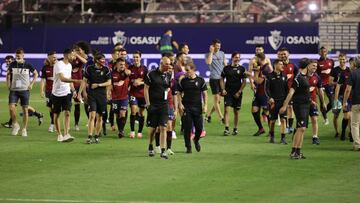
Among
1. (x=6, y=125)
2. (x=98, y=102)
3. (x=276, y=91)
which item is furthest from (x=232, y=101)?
(x=6, y=125)

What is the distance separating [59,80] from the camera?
24.7 m

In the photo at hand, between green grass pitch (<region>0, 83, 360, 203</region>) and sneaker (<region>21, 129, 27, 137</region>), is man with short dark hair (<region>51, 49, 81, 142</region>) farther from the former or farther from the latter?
sneaker (<region>21, 129, 27, 137</region>)

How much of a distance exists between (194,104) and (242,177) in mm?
3964

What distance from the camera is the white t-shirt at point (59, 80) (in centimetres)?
2467

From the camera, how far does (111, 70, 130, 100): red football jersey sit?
2611 centimetres

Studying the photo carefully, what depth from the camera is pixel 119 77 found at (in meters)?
26.2

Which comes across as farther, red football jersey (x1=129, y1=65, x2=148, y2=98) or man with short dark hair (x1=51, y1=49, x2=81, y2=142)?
red football jersey (x1=129, y1=65, x2=148, y2=98)

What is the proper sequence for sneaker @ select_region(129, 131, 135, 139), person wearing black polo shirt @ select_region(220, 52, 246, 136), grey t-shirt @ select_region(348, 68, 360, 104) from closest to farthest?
grey t-shirt @ select_region(348, 68, 360, 104) < sneaker @ select_region(129, 131, 135, 139) < person wearing black polo shirt @ select_region(220, 52, 246, 136)

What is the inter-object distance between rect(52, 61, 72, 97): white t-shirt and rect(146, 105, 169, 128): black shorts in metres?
4.09

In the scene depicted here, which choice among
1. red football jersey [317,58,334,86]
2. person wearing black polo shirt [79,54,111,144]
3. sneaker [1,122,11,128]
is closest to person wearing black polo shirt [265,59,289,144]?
person wearing black polo shirt [79,54,111,144]

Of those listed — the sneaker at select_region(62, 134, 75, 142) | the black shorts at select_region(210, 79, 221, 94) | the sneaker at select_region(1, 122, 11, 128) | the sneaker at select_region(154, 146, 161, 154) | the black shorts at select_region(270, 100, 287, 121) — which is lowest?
the sneaker at select_region(154, 146, 161, 154)

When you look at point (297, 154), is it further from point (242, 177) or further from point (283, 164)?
point (242, 177)

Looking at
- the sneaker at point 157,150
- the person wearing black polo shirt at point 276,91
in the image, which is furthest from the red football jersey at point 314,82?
the sneaker at point 157,150

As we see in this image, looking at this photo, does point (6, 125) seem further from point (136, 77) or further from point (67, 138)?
point (136, 77)
